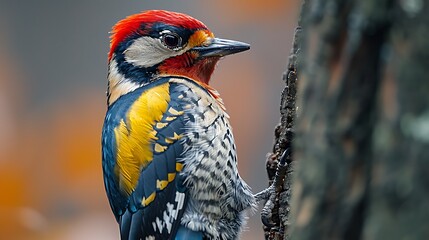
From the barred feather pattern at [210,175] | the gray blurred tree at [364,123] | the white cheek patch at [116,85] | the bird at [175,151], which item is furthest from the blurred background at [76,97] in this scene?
the gray blurred tree at [364,123]

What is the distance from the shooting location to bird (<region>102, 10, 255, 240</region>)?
2514 mm

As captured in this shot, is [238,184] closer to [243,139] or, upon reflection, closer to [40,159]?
[243,139]

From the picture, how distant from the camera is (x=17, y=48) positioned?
169 inches

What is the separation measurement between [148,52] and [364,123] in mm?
1791

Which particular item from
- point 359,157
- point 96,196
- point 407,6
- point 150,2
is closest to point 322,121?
point 359,157

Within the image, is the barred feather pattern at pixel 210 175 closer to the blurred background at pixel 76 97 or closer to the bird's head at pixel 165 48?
the bird's head at pixel 165 48

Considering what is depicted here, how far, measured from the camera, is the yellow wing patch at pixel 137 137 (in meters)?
2.55

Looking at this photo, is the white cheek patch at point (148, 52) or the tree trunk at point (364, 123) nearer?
the tree trunk at point (364, 123)

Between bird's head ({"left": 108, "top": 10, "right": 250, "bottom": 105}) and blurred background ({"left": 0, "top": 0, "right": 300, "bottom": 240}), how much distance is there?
1.06 meters

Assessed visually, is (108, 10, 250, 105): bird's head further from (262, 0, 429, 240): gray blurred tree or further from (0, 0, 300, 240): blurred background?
(262, 0, 429, 240): gray blurred tree

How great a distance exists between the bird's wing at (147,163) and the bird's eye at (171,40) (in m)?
0.22

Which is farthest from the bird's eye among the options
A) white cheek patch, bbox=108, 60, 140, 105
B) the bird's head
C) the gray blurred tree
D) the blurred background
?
the gray blurred tree

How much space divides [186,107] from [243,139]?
60.2 inches

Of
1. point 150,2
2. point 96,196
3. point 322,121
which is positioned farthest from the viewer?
point 96,196
